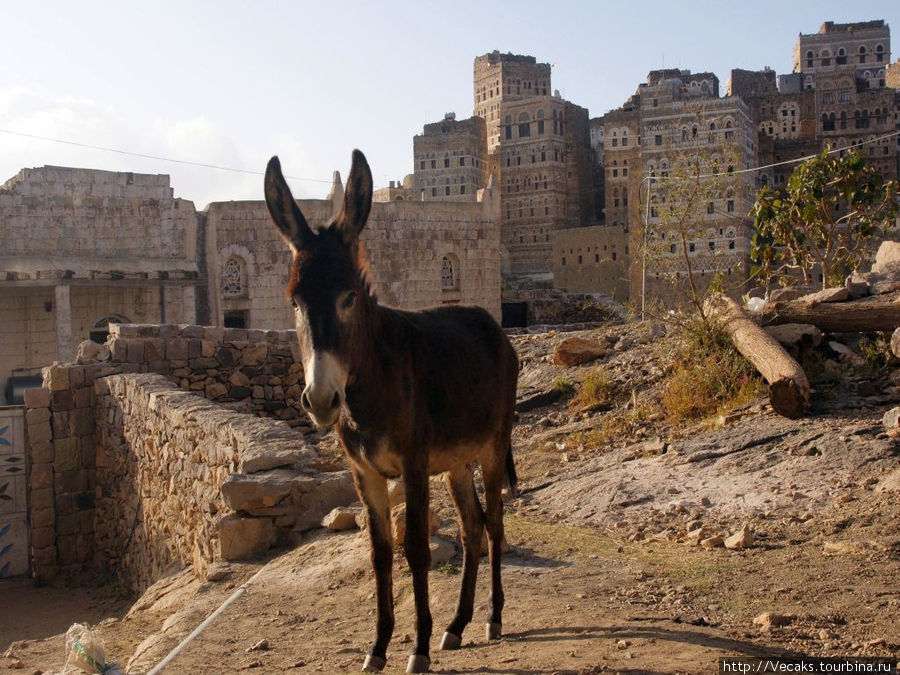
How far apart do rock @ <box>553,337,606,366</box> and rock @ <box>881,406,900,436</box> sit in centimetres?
580

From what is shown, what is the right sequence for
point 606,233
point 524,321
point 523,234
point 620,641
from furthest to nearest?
point 523,234 → point 606,233 → point 524,321 → point 620,641

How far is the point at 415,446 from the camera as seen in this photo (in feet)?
13.9

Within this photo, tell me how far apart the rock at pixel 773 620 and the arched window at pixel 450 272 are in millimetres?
29602

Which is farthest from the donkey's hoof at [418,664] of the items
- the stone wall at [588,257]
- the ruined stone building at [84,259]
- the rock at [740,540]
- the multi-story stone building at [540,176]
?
the multi-story stone building at [540,176]

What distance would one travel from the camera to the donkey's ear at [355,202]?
414 cm

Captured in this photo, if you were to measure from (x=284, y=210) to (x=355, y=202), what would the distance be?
0.30m

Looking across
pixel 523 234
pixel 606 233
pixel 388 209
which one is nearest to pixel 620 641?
pixel 388 209

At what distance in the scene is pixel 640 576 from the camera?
17.6 feet

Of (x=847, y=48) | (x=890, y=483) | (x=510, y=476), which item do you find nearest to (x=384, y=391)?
(x=510, y=476)

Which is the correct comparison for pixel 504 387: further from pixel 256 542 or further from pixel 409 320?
pixel 256 542

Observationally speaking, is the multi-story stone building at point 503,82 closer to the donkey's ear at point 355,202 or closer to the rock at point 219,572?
the rock at point 219,572

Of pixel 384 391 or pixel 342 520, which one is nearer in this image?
pixel 384 391

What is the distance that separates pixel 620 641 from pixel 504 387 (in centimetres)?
148

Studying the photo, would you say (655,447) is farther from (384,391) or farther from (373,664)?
(384,391)
